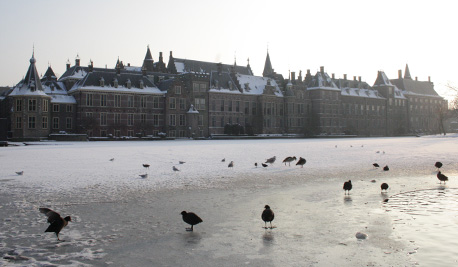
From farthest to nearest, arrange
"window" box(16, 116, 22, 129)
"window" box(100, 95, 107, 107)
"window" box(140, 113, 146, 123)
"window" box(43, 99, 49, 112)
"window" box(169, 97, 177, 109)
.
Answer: "window" box(169, 97, 177, 109) → "window" box(140, 113, 146, 123) → "window" box(100, 95, 107, 107) → "window" box(43, 99, 49, 112) → "window" box(16, 116, 22, 129)

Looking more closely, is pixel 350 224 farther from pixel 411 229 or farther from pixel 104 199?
pixel 104 199

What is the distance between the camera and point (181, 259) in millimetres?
Answer: 6688

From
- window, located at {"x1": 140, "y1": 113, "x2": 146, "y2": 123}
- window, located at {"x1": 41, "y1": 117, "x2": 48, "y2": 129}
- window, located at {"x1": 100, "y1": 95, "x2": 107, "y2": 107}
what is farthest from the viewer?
window, located at {"x1": 140, "y1": 113, "x2": 146, "y2": 123}

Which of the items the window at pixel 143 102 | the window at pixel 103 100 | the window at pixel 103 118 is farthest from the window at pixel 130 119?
the window at pixel 103 100

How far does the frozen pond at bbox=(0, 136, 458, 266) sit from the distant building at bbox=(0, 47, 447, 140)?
47.4 m

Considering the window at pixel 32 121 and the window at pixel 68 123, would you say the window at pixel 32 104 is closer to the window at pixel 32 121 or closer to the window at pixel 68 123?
the window at pixel 32 121

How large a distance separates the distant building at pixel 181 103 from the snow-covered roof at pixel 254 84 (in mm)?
188

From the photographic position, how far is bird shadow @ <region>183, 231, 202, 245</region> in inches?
301

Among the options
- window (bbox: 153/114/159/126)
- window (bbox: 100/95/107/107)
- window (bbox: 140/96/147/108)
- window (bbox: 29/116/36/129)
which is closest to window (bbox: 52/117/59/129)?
window (bbox: 29/116/36/129)

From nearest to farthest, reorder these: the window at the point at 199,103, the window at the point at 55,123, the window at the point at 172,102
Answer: the window at the point at 55,123
the window at the point at 172,102
the window at the point at 199,103

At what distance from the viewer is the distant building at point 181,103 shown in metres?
62.3

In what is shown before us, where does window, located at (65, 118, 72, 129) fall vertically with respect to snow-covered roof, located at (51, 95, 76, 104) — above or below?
below

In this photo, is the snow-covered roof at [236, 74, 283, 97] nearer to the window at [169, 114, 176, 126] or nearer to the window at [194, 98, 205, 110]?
the window at [194, 98, 205, 110]

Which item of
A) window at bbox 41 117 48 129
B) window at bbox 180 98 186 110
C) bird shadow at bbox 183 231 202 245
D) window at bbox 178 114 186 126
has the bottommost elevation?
bird shadow at bbox 183 231 202 245
